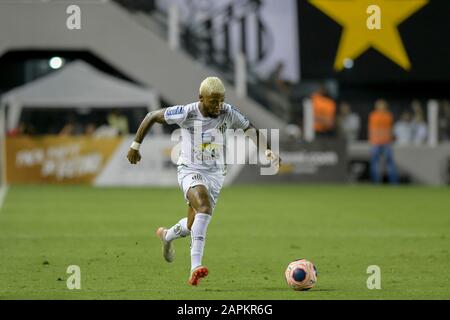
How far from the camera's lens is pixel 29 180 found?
26.3 m

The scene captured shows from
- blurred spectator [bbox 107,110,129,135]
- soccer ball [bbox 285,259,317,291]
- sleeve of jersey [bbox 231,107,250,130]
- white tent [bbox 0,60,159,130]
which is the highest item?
white tent [bbox 0,60,159,130]

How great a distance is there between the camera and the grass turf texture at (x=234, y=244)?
966 cm

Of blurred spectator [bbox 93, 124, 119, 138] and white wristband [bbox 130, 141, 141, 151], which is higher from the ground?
blurred spectator [bbox 93, 124, 119, 138]

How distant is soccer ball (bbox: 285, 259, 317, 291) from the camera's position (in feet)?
31.2

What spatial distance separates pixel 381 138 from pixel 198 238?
57.7 feet

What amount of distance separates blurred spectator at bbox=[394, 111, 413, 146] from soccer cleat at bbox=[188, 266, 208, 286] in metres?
19.4

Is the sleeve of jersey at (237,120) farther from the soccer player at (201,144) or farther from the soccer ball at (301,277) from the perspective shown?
the soccer ball at (301,277)

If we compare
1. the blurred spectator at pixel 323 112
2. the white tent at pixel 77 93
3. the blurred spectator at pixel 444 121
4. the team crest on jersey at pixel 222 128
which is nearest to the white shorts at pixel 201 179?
the team crest on jersey at pixel 222 128

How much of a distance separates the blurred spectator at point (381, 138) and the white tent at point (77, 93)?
5.55m

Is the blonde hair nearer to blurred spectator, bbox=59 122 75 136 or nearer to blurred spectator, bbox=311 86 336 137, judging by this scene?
blurred spectator, bbox=311 86 336 137

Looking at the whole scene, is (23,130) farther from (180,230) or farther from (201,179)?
(201,179)

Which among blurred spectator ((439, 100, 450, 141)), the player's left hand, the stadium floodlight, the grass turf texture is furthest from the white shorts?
the stadium floodlight
